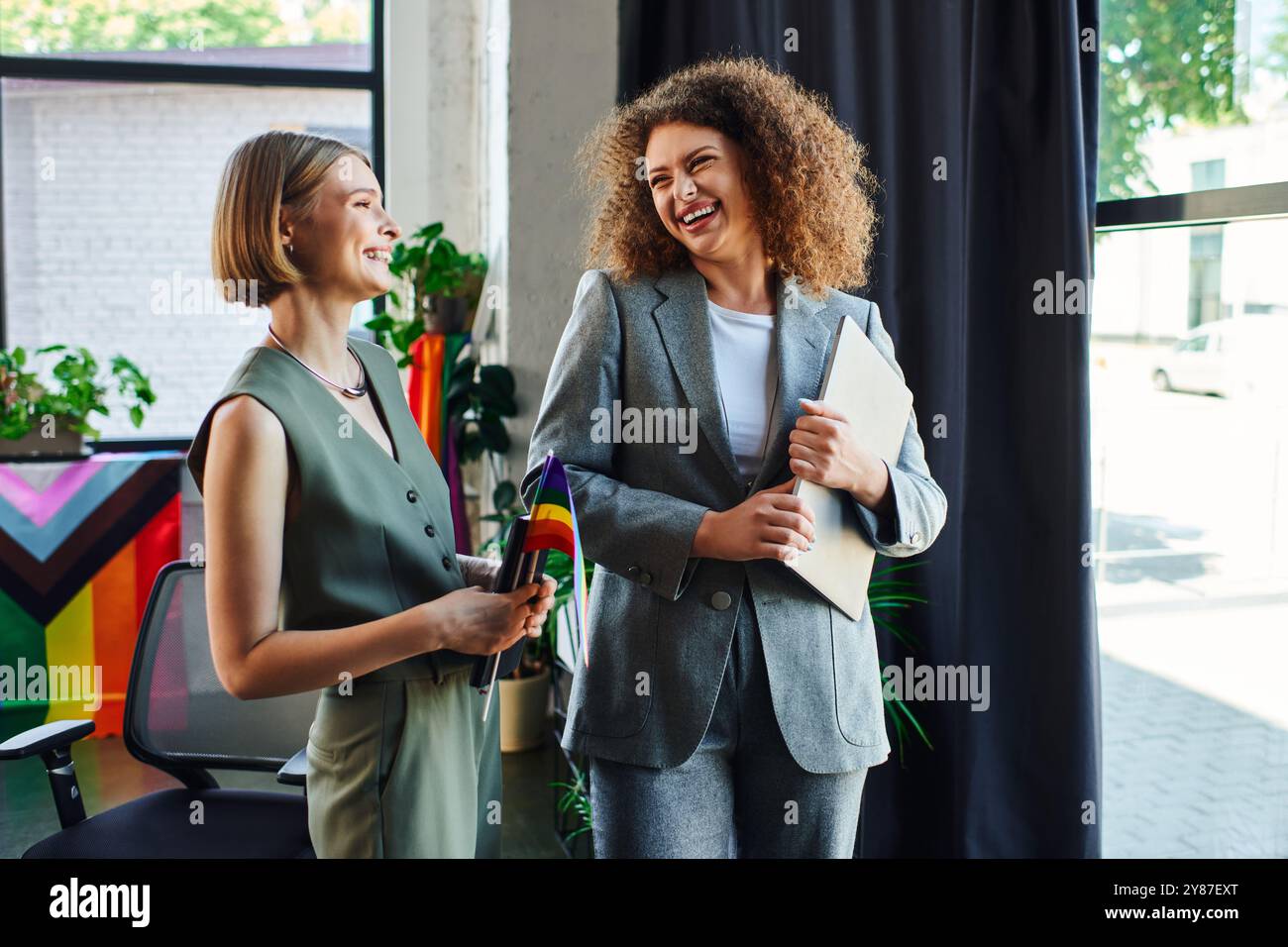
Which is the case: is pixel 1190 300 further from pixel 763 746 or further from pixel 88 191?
pixel 88 191

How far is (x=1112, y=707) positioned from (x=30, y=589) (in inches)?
134

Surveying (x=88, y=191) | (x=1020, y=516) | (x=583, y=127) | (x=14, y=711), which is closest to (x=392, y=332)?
(x=583, y=127)

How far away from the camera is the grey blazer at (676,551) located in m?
1.35

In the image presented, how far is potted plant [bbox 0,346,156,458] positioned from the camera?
3766 millimetres

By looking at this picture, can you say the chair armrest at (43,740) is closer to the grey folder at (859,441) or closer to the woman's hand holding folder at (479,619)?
the woman's hand holding folder at (479,619)

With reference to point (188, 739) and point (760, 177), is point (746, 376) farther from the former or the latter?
point (188, 739)

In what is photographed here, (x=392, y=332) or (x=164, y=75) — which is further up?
(x=164, y=75)

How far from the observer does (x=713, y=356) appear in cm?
140

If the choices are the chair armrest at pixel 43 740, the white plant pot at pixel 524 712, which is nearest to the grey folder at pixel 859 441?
the chair armrest at pixel 43 740

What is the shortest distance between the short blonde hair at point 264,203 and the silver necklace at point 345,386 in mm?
54

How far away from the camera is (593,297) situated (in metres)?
1.44

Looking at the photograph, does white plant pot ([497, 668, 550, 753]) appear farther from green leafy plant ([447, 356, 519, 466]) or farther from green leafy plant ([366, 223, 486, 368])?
green leafy plant ([366, 223, 486, 368])

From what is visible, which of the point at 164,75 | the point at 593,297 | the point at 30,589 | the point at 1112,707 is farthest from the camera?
the point at 164,75
